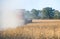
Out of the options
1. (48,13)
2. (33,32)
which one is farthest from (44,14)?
(33,32)

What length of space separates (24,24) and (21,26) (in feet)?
0.35

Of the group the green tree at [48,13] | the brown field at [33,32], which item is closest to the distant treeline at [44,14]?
the green tree at [48,13]

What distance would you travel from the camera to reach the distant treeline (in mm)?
4133

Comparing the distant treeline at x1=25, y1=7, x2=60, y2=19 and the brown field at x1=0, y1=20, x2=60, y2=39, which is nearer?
the brown field at x1=0, y1=20, x2=60, y2=39

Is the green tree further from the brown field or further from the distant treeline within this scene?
the brown field

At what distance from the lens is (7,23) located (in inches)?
166

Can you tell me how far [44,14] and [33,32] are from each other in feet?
2.19

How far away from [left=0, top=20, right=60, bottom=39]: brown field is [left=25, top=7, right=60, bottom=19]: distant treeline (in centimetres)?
19

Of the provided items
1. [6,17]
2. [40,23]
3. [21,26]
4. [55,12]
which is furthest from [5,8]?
[55,12]

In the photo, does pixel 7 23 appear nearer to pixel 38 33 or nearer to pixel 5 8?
pixel 5 8

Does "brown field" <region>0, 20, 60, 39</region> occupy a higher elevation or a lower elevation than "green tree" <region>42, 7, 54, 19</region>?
lower

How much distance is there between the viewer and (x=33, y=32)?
12.6 feet

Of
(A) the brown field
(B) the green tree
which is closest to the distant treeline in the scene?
(B) the green tree

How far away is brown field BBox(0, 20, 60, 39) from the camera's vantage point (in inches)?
146
